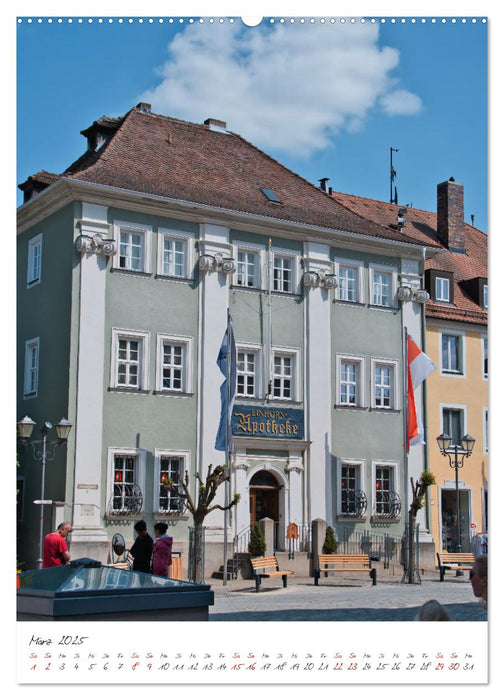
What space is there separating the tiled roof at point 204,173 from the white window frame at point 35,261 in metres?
1.62

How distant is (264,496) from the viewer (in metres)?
25.8

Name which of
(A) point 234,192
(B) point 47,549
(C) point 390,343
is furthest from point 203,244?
(B) point 47,549

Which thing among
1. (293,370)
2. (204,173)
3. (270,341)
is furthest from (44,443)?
(204,173)

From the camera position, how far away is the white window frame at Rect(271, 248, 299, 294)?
25859 mm

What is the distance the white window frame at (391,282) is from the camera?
26938 millimetres

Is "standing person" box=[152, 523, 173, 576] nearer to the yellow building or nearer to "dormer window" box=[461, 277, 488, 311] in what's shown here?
the yellow building

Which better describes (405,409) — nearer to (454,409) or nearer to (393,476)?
(393,476)

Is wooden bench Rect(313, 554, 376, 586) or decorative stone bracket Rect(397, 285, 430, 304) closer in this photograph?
wooden bench Rect(313, 554, 376, 586)

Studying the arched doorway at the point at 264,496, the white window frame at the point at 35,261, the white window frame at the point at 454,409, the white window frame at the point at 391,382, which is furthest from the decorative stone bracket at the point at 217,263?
the white window frame at the point at 454,409

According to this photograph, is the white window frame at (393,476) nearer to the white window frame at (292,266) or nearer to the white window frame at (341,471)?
the white window frame at (341,471)

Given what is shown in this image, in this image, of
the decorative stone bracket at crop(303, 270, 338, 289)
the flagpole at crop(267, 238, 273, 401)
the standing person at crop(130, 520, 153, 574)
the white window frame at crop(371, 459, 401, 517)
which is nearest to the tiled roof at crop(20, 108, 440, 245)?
the decorative stone bracket at crop(303, 270, 338, 289)

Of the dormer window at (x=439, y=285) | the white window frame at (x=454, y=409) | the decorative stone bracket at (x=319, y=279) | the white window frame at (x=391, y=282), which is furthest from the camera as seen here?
the dormer window at (x=439, y=285)

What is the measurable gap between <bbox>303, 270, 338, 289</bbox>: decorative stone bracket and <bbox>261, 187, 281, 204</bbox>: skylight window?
2.02m
